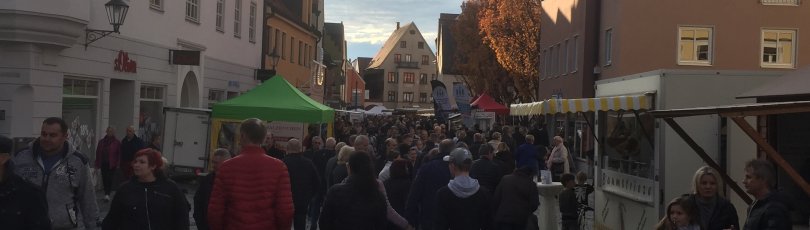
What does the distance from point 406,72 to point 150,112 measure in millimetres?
101012

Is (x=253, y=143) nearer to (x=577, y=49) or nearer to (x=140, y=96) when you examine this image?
(x=140, y=96)

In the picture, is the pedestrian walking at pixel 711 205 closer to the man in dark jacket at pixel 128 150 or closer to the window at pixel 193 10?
the man in dark jacket at pixel 128 150

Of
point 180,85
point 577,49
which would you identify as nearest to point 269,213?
point 180,85

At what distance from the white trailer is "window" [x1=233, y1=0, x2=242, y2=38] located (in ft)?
29.4

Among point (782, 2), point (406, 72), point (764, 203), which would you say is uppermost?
point (406, 72)

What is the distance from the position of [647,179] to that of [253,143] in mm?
6087

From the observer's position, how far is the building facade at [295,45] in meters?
35.4

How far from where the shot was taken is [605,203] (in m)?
12.8

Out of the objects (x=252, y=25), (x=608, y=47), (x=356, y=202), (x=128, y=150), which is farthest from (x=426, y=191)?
(x=608, y=47)

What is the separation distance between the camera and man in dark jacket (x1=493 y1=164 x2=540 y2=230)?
9781mm

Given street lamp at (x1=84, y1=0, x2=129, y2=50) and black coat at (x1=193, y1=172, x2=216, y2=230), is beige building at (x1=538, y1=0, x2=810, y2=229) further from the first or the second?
street lamp at (x1=84, y1=0, x2=129, y2=50)

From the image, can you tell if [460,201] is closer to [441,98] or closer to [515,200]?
[515,200]

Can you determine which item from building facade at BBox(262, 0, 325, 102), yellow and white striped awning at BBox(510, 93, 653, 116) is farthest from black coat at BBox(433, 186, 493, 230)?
building facade at BBox(262, 0, 325, 102)

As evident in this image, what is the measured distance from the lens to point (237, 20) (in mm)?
30016
